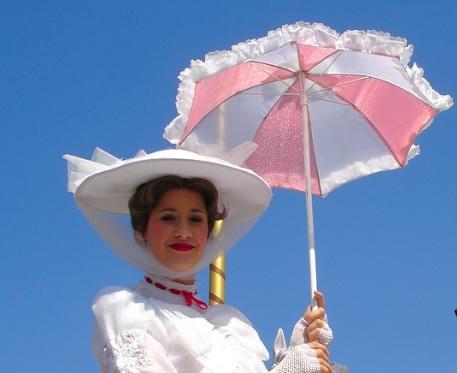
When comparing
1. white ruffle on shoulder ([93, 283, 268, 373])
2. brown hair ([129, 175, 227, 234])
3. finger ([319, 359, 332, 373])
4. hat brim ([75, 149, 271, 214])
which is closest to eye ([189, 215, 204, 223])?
brown hair ([129, 175, 227, 234])

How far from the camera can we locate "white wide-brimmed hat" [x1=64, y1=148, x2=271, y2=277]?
566 cm

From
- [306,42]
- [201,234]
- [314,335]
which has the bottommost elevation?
[314,335]

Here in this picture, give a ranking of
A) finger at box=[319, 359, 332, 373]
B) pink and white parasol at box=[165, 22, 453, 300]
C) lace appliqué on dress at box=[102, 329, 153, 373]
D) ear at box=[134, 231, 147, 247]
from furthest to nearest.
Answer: pink and white parasol at box=[165, 22, 453, 300]
ear at box=[134, 231, 147, 247]
finger at box=[319, 359, 332, 373]
lace appliqué on dress at box=[102, 329, 153, 373]

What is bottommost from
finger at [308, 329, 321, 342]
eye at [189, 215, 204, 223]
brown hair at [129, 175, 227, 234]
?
finger at [308, 329, 321, 342]

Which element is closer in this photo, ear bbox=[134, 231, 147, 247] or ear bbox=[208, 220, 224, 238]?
ear bbox=[134, 231, 147, 247]

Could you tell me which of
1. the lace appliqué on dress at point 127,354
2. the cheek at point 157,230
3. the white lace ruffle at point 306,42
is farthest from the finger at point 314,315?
the white lace ruffle at point 306,42

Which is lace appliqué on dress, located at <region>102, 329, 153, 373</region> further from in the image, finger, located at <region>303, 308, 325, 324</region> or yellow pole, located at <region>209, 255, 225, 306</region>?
yellow pole, located at <region>209, 255, 225, 306</region>

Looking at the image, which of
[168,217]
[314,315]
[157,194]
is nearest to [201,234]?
[168,217]

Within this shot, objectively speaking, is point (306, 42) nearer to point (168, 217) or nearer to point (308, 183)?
point (308, 183)

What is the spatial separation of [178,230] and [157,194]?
25cm

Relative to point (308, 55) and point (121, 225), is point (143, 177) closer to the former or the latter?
point (121, 225)

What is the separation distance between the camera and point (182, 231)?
5.67m

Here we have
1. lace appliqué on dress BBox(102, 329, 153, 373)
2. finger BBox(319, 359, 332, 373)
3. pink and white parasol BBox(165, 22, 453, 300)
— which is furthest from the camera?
pink and white parasol BBox(165, 22, 453, 300)

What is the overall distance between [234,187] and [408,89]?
1.47m
